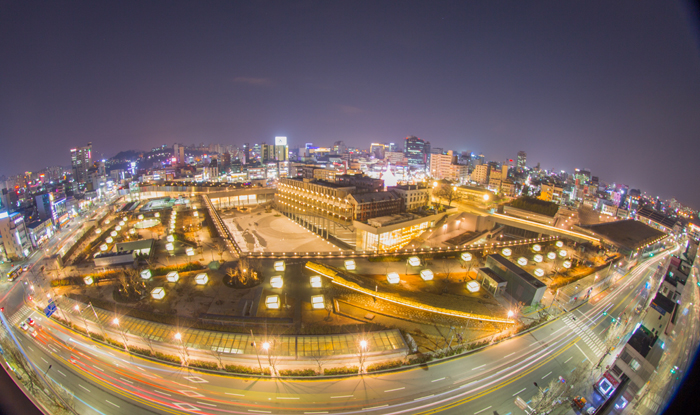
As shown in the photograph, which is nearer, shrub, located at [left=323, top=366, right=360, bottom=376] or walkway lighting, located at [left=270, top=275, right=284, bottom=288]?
shrub, located at [left=323, top=366, right=360, bottom=376]

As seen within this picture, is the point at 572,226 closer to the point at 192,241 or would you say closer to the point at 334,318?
the point at 334,318

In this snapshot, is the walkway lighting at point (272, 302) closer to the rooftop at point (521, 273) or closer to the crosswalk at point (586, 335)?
the rooftop at point (521, 273)

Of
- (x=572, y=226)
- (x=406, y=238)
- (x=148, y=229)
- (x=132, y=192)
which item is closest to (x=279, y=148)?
(x=132, y=192)

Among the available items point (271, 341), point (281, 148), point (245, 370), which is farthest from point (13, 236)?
point (281, 148)

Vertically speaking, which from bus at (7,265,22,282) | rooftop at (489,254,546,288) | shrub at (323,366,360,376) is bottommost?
bus at (7,265,22,282)

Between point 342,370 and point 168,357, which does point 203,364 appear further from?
point 342,370

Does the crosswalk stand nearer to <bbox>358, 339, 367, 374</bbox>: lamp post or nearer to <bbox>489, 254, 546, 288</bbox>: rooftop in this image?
<bbox>489, 254, 546, 288</bbox>: rooftop

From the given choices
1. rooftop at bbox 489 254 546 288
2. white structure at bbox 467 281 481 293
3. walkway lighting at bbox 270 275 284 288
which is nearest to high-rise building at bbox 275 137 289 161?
walkway lighting at bbox 270 275 284 288

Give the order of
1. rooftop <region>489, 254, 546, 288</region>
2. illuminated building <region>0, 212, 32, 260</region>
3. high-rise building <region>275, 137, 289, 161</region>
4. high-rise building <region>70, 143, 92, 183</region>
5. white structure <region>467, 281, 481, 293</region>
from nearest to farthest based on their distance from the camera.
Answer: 1. rooftop <region>489, 254, 546, 288</region>
2. white structure <region>467, 281, 481, 293</region>
3. illuminated building <region>0, 212, 32, 260</region>
4. high-rise building <region>70, 143, 92, 183</region>
5. high-rise building <region>275, 137, 289, 161</region>
